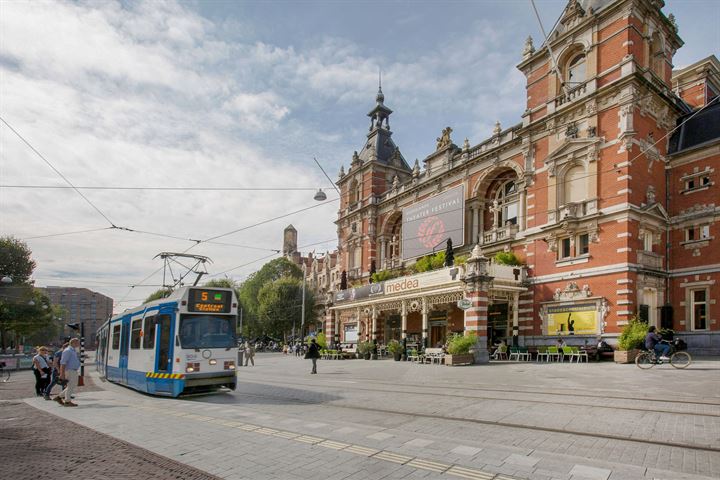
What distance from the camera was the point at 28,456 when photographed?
6875 millimetres

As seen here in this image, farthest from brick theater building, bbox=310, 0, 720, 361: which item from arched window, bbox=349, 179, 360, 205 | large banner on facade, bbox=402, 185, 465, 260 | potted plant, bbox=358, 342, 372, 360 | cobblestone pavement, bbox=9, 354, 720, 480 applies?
arched window, bbox=349, 179, 360, 205

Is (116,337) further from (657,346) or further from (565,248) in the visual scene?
(565,248)

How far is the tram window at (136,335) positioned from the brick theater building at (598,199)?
1531cm

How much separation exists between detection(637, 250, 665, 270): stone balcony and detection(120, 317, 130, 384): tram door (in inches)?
880

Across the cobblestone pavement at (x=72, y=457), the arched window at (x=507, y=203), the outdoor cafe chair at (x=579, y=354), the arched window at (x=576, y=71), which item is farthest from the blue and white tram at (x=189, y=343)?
the arched window at (x=576, y=71)

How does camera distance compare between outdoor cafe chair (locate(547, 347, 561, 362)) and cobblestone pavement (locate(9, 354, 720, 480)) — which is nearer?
cobblestone pavement (locate(9, 354, 720, 480))

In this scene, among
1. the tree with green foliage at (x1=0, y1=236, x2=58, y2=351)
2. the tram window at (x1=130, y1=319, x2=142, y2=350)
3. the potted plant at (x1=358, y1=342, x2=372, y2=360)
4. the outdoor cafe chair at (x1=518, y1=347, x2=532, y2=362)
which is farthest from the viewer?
the tree with green foliage at (x1=0, y1=236, x2=58, y2=351)

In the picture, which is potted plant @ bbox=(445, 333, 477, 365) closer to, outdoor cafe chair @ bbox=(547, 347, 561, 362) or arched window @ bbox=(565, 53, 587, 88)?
outdoor cafe chair @ bbox=(547, 347, 561, 362)

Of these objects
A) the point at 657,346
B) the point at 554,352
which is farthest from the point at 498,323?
the point at 657,346

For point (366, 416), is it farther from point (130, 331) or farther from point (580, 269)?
point (580, 269)

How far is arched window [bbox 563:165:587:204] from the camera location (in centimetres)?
2603

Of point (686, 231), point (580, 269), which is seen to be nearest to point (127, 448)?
point (580, 269)

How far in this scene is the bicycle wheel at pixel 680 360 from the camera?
16422 mm

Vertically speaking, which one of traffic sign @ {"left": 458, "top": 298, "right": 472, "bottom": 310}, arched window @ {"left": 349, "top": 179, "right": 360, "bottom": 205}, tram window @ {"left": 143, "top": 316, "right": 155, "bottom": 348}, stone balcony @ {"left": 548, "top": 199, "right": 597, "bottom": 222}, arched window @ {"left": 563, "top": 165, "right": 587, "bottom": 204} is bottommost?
tram window @ {"left": 143, "top": 316, "right": 155, "bottom": 348}
